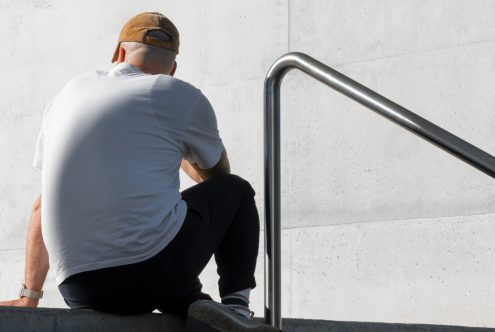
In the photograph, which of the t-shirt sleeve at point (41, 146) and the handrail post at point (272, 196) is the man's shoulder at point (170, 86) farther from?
the t-shirt sleeve at point (41, 146)

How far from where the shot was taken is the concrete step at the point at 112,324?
2387 millimetres

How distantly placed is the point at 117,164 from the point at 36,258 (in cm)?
58

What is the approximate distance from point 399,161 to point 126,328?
2.39 m

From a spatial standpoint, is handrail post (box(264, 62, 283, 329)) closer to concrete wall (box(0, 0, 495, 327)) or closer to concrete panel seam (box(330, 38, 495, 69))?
concrete wall (box(0, 0, 495, 327))

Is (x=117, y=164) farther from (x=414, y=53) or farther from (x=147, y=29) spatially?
(x=414, y=53)

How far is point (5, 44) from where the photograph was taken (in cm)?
617

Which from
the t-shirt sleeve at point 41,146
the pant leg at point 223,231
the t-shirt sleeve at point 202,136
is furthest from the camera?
the t-shirt sleeve at point 41,146

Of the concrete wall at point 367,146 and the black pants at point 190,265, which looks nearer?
the black pants at point 190,265

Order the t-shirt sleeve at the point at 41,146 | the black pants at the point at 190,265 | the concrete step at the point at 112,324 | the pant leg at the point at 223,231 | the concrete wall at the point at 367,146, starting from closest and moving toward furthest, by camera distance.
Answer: the concrete step at the point at 112,324
the black pants at the point at 190,265
the pant leg at the point at 223,231
the t-shirt sleeve at the point at 41,146
the concrete wall at the point at 367,146

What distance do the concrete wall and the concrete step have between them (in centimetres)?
153

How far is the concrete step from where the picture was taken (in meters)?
2.39

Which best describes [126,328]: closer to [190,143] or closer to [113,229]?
[113,229]

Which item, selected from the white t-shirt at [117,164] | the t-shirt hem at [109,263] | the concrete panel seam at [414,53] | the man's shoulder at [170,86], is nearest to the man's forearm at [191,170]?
the white t-shirt at [117,164]

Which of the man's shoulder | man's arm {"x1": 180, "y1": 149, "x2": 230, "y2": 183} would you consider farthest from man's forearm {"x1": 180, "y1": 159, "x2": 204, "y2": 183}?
the man's shoulder
